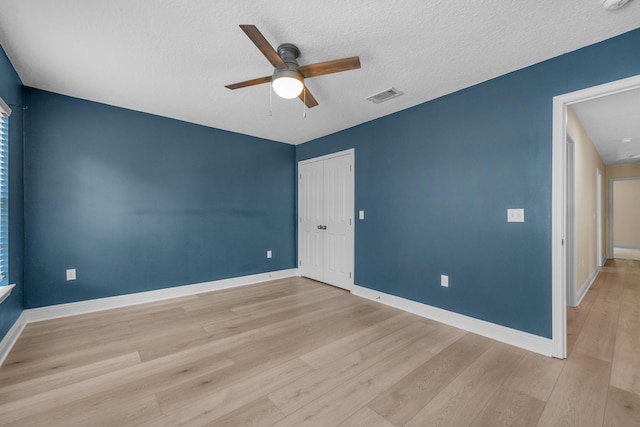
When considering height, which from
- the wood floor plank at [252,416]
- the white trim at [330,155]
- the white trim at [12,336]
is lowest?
the wood floor plank at [252,416]

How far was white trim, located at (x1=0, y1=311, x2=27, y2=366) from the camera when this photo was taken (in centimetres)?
211

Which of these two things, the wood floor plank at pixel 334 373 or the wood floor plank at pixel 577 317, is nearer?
the wood floor plank at pixel 334 373

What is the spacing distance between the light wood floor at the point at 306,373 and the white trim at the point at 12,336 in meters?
0.05

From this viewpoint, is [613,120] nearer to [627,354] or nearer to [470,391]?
[627,354]

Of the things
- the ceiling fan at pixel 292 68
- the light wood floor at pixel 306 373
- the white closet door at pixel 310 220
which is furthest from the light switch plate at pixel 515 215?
the white closet door at pixel 310 220

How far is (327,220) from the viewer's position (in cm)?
442

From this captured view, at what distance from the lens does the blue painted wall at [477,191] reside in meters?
2.25

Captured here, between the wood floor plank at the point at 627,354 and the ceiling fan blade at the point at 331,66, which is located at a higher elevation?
the ceiling fan blade at the point at 331,66

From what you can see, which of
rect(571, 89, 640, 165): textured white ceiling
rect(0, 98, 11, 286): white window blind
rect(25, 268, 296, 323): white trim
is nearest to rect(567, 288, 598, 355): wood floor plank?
rect(571, 89, 640, 165): textured white ceiling

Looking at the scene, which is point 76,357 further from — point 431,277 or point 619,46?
point 619,46

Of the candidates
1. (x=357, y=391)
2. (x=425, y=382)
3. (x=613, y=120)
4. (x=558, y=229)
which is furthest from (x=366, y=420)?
(x=613, y=120)

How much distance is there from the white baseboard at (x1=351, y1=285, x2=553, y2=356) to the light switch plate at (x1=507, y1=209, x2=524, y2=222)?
39.0 inches

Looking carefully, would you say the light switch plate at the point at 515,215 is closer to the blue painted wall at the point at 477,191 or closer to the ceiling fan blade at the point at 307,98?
the blue painted wall at the point at 477,191

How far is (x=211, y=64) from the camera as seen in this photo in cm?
233
